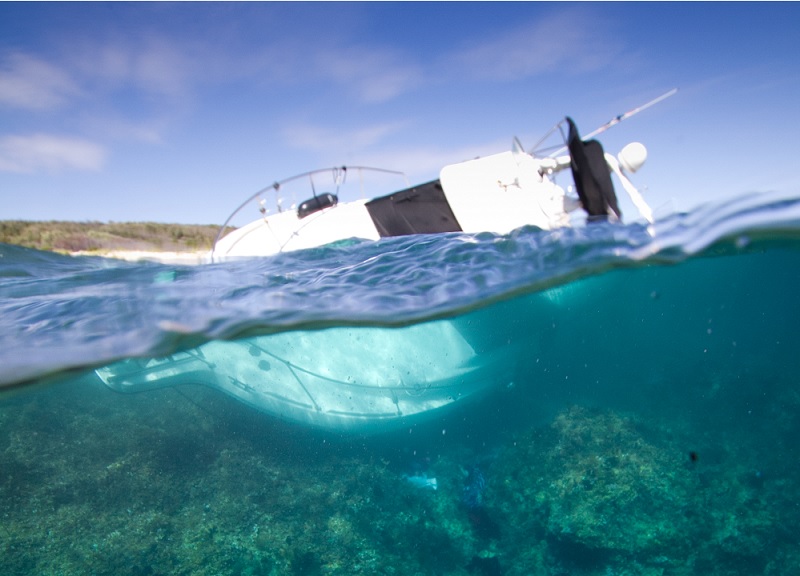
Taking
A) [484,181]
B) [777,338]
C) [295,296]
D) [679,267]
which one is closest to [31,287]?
[295,296]

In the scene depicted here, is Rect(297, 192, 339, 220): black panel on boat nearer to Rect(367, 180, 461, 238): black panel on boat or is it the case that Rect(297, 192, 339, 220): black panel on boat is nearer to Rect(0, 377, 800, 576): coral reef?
Rect(367, 180, 461, 238): black panel on boat

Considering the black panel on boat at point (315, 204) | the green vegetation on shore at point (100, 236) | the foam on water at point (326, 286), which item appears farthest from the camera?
the green vegetation on shore at point (100, 236)

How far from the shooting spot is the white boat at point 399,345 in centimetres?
862

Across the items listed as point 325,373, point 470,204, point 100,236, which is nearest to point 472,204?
point 470,204

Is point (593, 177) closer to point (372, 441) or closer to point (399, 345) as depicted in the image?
point (399, 345)

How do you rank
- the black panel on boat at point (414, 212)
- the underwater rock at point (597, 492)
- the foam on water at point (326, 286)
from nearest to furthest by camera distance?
the foam on water at point (326, 286) → the underwater rock at point (597, 492) → the black panel on boat at point (414, 212)

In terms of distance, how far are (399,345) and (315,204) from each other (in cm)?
399

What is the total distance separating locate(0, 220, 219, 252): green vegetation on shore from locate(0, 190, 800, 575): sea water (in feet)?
3.24

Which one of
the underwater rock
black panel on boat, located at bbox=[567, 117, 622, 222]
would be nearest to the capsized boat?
black panel on boat, located at bbox=[567, 117, 622, 222]

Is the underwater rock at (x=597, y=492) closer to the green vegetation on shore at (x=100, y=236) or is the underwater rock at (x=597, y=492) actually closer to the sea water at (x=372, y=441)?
the sea water at (x=372, y=441)

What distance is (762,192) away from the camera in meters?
7.09

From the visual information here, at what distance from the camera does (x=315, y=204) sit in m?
10.8

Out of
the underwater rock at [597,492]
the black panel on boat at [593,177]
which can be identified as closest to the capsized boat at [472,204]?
the black panel on boat at [593,177]

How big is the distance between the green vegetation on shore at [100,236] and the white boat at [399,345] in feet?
15.0
